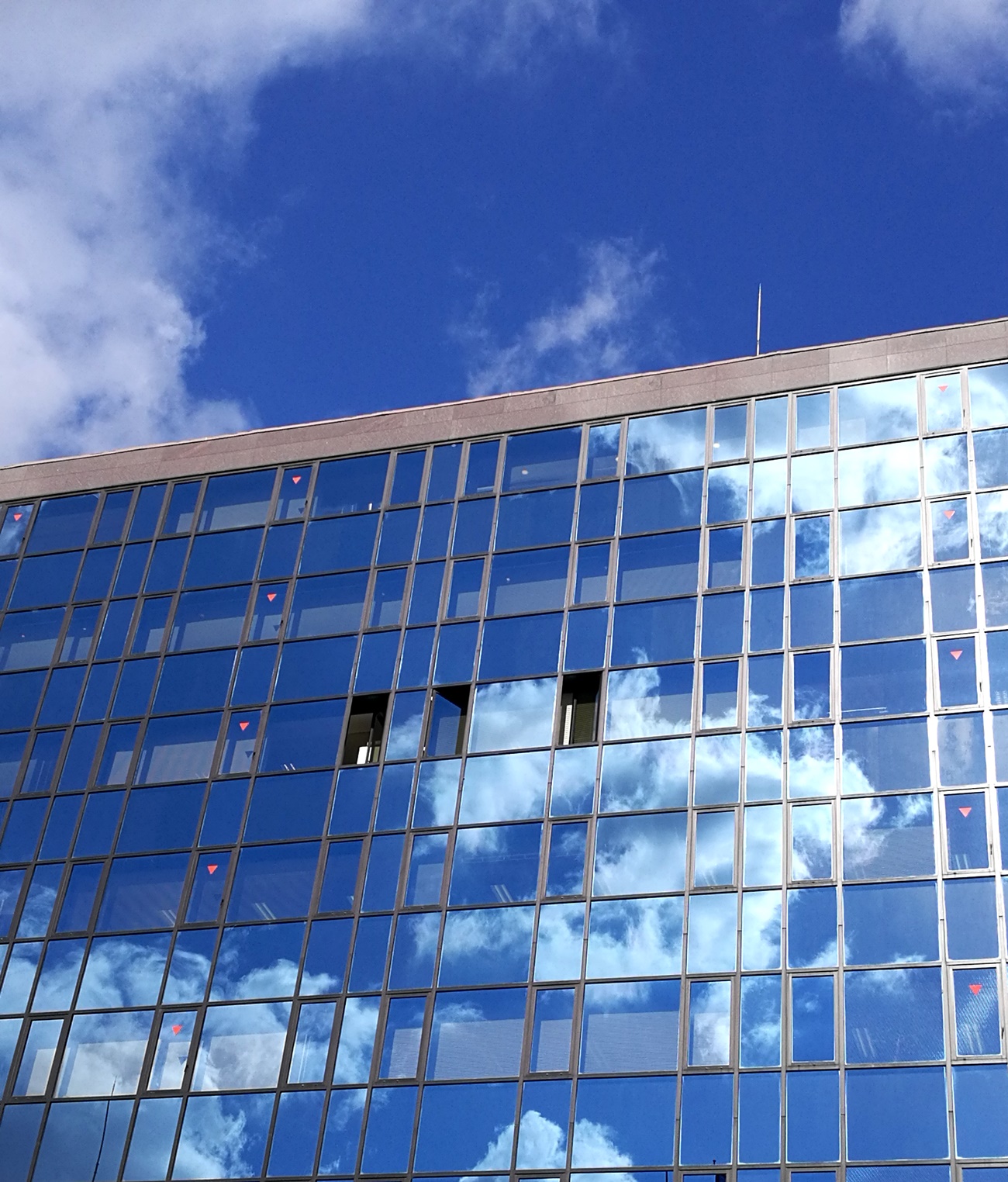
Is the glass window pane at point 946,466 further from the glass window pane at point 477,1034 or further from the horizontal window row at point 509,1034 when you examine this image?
the glass window pane at point 477,1034

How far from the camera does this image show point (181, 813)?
52.2m

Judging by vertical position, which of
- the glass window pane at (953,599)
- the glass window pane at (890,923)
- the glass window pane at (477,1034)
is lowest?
the glass window pane at (477,1034)

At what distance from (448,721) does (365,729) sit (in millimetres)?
2613

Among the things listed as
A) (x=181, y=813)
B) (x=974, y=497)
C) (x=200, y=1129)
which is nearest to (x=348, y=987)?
(x=200, y=1129)

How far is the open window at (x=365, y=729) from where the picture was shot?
5153 centimetres

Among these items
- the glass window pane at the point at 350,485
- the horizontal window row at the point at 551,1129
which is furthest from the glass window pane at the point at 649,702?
the glass window pane at the point at 350,485

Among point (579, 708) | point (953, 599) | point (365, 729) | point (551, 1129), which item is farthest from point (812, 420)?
point (551, 1129)

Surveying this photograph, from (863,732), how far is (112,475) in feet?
92.7

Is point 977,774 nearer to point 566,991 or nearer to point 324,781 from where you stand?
point 566,991

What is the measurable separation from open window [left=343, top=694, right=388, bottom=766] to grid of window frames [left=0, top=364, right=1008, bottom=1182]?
9 centimetres

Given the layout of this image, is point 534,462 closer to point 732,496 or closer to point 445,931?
point 732,496

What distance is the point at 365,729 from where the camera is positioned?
52094 mm

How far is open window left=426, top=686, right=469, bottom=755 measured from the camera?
2002 inches

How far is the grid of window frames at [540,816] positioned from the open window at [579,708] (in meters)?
0.13
